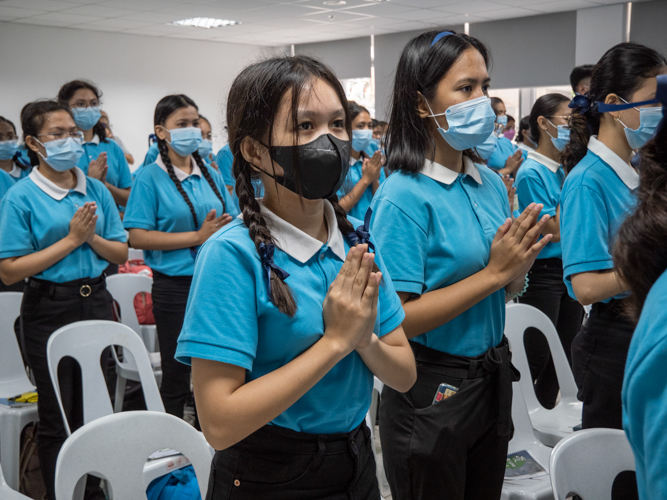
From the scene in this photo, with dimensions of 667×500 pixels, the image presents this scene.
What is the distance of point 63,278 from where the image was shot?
268 cm

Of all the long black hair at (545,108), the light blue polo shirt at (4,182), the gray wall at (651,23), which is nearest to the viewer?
the long black hair at (545,108)

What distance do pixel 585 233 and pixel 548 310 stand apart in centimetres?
154

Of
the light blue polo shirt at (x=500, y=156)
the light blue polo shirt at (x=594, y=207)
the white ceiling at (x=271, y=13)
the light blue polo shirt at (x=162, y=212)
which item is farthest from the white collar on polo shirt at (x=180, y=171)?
the white ceiling at (x=271, y=13)

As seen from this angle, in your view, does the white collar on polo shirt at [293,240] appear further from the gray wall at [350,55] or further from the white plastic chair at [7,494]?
the gray wall at [350,55]

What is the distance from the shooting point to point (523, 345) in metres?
2.51

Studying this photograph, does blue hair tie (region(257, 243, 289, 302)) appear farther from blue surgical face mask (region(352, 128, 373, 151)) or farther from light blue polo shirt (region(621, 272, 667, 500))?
blue surgical face mask (region(352, 128, 373, 151))

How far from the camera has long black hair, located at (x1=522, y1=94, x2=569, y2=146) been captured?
10.9 ft

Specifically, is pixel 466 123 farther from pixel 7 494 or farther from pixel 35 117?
pixel 35 117

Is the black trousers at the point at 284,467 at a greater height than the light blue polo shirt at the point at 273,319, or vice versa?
the light blue polo shirt at the point at 273,319

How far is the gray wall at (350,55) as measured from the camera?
39.7 feet

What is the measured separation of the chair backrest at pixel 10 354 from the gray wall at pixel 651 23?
8.77 meters

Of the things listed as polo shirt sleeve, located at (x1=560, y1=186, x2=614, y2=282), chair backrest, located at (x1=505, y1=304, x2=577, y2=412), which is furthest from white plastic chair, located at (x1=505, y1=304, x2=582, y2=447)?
polo shirt sleeve, located at (x1=560, y1=186, x2=614, y2=282)

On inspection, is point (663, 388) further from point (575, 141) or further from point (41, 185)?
point (41, 185)

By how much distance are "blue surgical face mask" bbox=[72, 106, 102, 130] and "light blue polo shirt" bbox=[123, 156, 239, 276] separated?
61.6 inches
